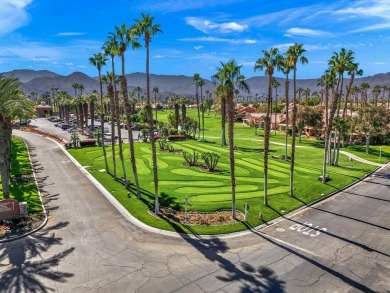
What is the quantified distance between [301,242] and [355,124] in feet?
172

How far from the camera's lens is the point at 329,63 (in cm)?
3991

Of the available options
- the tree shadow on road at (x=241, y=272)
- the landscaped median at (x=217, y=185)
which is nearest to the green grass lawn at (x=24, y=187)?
the landscaped median at (x=217, y=185)

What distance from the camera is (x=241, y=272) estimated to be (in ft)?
63.9

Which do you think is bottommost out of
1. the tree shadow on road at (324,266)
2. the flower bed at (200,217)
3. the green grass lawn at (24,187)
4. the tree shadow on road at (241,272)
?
Answer: the tree shadow on road at (324,266)

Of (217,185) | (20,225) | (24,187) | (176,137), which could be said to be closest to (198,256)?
(20,225)

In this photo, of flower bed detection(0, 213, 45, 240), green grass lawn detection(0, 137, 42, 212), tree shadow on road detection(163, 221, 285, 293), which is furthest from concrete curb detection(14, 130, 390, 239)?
flower bed detection(0, 213, 45, 240)

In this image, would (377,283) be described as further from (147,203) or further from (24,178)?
A: (24,178)

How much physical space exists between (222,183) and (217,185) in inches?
46.5

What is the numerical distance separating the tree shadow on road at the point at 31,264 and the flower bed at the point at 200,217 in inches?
359

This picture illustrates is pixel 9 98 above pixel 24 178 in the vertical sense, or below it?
above

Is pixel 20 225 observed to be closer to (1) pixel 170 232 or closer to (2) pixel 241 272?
(1) pixel 170 232

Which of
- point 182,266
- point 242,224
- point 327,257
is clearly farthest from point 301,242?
point 182,266

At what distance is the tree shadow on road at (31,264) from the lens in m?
17.8

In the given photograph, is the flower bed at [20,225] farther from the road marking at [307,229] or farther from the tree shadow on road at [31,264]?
the road marking at [307,229]
